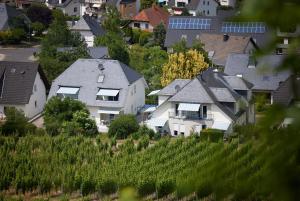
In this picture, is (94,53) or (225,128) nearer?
(225,128)

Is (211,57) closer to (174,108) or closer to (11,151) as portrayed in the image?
(174,108)

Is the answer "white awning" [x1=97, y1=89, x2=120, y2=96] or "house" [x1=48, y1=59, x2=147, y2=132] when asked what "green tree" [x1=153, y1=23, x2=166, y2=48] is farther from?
"white awning" [x1=97, y1=89, x2=120, y2=96]

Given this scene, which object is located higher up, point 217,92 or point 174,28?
point 174,28

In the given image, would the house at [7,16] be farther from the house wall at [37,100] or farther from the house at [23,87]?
the house wall at [37,100]

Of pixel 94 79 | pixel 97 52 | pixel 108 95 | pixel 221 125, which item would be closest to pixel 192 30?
pixel 97 52

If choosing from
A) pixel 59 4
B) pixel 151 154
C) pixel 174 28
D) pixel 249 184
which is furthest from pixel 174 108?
pixel 59 4

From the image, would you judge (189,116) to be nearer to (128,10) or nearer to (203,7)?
(128,10)
